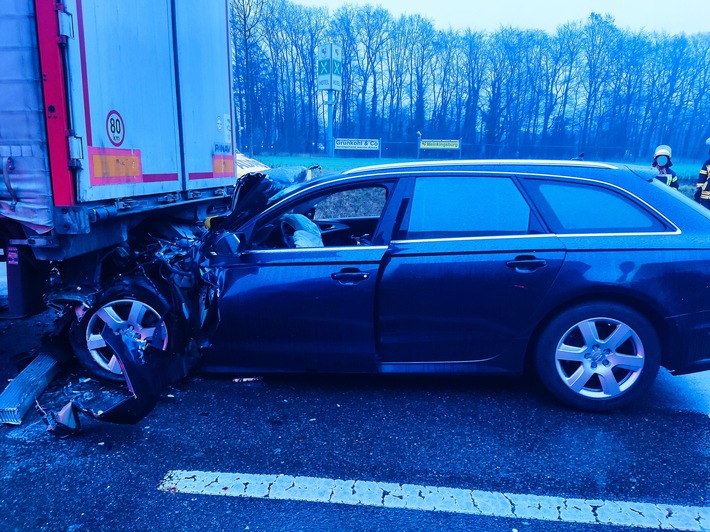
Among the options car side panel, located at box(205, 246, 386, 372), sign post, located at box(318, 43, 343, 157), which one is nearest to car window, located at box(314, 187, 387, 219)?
sign post, located at box(318, 43, 343, 157)

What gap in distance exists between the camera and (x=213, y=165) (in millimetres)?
6129

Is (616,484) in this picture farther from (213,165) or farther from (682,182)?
(682,182)

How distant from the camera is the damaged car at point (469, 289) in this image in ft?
10.5

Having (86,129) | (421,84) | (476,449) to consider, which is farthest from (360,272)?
(421,84)

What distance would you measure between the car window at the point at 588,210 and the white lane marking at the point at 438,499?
165 cm

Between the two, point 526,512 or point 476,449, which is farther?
point 476,449

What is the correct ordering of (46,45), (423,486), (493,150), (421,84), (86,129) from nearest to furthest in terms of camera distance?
(423,486)
(46,45)
(86,129)
(493,150)
(421,84)

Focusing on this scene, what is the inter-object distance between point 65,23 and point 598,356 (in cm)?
394

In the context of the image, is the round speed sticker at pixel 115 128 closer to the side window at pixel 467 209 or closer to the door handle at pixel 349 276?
the door handle at pixel 349 276

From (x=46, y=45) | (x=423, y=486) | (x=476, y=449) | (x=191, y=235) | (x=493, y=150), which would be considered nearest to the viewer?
(x=423, y=486)

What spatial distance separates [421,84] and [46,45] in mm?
37066

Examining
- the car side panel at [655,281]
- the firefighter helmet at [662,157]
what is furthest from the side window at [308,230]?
the firefighter helmet at [662,157]

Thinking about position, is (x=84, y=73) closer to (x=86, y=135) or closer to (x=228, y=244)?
(x=86, y=135)

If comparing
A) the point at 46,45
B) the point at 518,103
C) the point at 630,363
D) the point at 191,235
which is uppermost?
the point at 518,103
